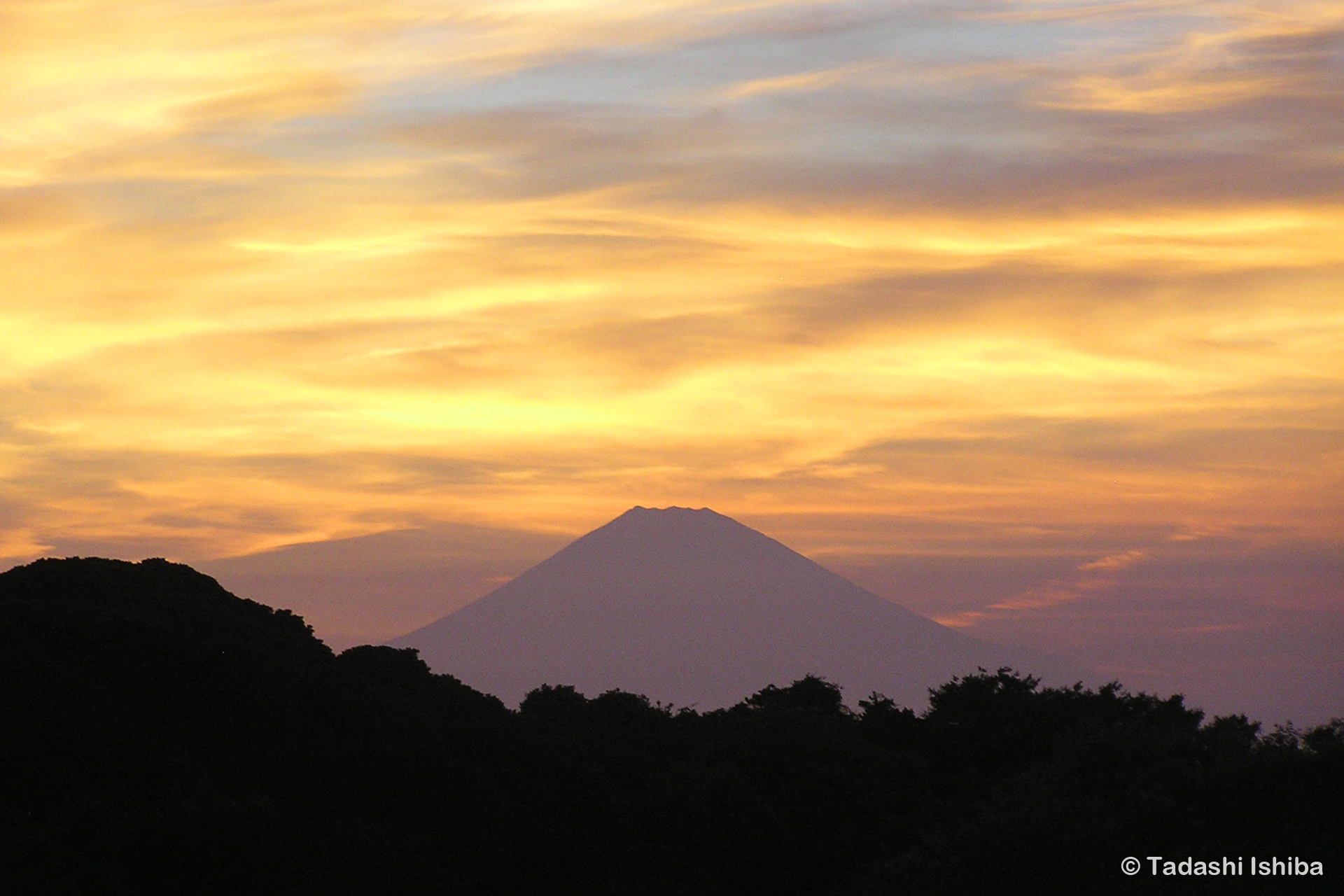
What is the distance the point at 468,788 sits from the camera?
3716 cm

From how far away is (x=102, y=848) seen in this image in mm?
29531

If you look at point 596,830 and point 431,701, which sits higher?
point 431,701

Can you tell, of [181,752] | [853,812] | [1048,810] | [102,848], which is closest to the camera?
[1048,810]

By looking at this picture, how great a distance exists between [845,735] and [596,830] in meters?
14.2

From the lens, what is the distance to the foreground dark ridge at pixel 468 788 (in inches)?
1107

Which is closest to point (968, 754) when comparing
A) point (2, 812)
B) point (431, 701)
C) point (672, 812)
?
point (672, 812)

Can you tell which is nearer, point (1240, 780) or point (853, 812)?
point (1240, 780)

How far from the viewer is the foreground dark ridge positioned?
28109mm

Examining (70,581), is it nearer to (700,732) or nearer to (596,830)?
(596,830)

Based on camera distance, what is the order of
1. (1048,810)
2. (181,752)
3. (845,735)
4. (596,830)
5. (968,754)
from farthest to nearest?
(968,754) → (845,735) → (596,830) → (181,752) → (1048,810)

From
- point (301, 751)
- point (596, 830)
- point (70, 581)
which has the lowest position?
point (596, 830)

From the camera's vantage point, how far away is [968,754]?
5306 centimetres

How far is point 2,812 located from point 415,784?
33.0 feet

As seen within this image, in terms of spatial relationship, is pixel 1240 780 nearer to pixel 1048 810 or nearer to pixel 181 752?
pixel 1048 810
